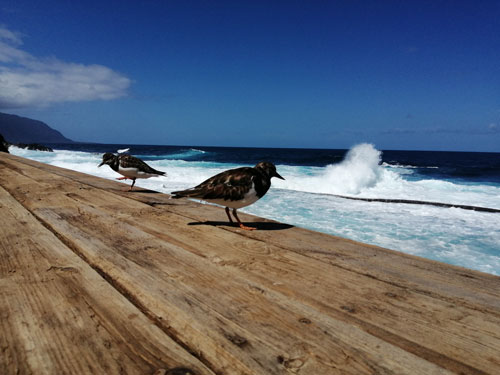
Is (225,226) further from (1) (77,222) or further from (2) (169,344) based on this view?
(2) (169,344)

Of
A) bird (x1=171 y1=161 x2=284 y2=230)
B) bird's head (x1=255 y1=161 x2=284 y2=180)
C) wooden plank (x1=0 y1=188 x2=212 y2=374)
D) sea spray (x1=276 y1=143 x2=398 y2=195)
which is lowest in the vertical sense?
sea spray (x1=276 y1=143 x2=398 y2=195)

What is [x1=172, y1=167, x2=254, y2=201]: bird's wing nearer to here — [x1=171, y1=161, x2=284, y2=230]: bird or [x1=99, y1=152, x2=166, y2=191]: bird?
[x1=171, y1=161, x2=284, y2=230]: bird

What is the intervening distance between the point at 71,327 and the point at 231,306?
52 cm

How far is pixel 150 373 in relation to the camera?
0.80m

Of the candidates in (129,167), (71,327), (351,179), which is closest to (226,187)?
(71,327)

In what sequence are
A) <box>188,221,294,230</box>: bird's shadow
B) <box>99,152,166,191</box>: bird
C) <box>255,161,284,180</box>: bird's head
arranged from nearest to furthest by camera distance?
<box>188,221,294,230</box>: bird's shadow
<box>255,161,284,180</box>: bird's head
<box>99,152,166,191</box>: bird

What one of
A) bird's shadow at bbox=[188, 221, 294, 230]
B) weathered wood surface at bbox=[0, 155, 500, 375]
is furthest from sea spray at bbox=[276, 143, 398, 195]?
weathered wood surface at bbox=[0, 155, 500, 375]

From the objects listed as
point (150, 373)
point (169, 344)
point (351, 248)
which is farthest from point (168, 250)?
point (351, 248)

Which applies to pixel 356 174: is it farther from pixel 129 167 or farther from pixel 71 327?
pixel 71 327

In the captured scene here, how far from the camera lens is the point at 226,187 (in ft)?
9.20

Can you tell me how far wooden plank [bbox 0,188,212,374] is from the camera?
2.71 feet

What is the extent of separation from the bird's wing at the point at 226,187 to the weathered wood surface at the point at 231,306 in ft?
2.55

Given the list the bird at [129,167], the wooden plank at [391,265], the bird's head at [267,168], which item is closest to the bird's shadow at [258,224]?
the wooden plank at [391,265]

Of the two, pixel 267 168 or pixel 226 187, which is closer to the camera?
pixel 226 187
